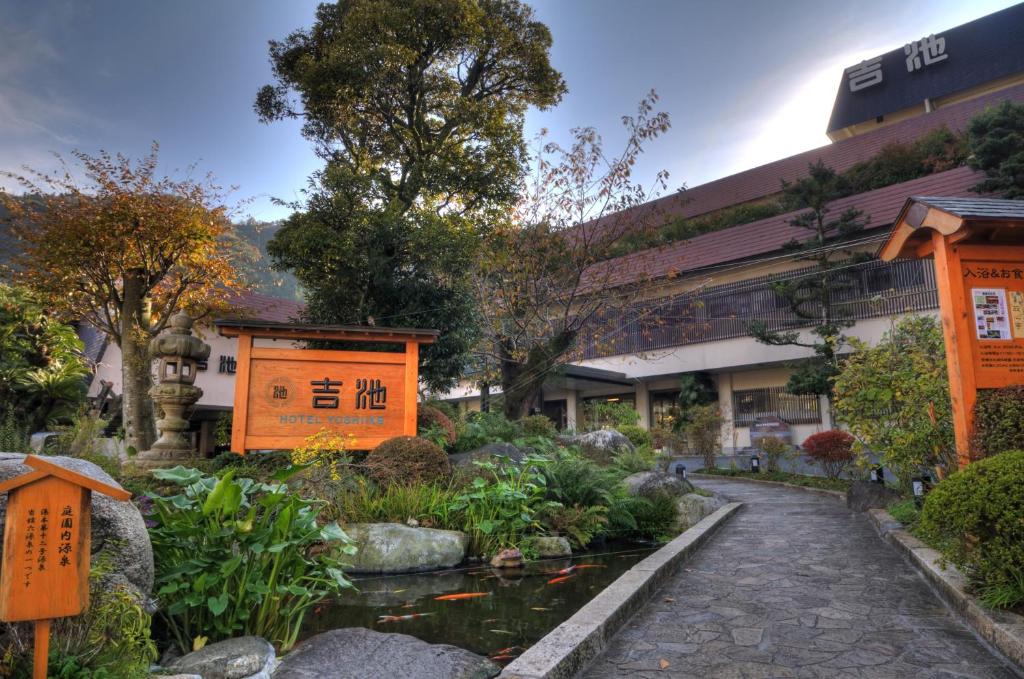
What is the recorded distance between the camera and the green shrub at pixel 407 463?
26.2 ft

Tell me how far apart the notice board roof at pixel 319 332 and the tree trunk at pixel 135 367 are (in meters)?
5.36

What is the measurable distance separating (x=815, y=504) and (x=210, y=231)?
13785mm

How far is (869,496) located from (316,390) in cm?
901

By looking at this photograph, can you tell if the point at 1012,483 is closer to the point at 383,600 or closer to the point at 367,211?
the point at 383,600

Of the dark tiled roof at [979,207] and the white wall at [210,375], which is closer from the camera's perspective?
the dark tiled roof at [979,207]

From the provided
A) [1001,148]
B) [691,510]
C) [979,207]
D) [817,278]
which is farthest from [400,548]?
[1001,148]

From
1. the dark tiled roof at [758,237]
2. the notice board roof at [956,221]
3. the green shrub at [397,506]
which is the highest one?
the dark tiled roof at [758,237]

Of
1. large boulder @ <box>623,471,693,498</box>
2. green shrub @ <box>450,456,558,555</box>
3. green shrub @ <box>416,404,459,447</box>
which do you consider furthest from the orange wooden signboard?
large boulder @ <box>623,471,693,498</box>

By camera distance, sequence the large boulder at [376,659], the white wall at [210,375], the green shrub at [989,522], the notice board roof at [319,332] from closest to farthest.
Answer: the large boulder at [376,659] < the green shrub at [989,522] < the notice board roof at [319,332] < the white wall at [210,375]

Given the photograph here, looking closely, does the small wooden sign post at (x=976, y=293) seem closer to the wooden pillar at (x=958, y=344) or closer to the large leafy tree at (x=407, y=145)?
the wooden pillar at (x=958, y=344)

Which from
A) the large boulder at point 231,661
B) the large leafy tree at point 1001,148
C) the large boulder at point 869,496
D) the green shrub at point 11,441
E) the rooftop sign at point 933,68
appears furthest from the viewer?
the rooftop sign at point 933,68

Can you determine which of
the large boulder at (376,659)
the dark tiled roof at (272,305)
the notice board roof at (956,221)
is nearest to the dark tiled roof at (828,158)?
the dark tiled roof at (272,305)

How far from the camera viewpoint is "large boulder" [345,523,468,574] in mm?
6527

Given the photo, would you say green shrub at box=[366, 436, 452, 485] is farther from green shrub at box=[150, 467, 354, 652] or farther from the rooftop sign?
the rooftop sign
